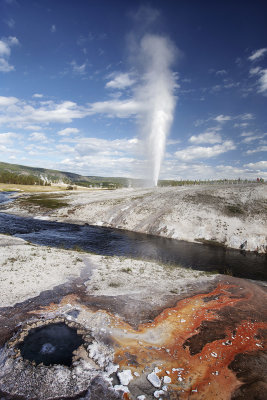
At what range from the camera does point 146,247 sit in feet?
141

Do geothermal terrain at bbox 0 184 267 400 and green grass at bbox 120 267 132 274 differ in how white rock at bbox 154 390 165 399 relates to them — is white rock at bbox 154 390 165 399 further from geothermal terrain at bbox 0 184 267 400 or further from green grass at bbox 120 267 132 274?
green grass at bbox 120 267 132 274

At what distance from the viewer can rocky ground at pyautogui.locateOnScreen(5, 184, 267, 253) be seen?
5003 centimetres

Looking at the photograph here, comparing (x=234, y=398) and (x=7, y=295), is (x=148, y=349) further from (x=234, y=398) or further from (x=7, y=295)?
(x=7, y=295)

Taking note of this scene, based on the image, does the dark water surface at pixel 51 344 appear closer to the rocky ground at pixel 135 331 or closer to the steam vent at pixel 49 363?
the steam vent at pixel 49 363

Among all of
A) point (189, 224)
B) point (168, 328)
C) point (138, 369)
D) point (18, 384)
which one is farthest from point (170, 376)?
point (189, 224)

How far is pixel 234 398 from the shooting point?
9.13m

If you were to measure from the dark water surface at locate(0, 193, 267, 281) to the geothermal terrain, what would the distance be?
8.58 metres

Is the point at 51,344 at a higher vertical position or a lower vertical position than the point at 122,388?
lower

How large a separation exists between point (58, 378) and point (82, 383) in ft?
3.71

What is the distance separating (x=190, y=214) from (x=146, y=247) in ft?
67.2

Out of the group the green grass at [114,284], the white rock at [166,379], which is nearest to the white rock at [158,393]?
the white rock at [166,379]

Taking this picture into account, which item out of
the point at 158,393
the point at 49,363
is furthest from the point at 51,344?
the point at 158,393

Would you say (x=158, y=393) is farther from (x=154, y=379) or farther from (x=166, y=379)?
(x=166, y=379)

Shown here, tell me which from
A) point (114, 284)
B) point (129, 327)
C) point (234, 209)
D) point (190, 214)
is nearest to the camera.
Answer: point (129, 327)
